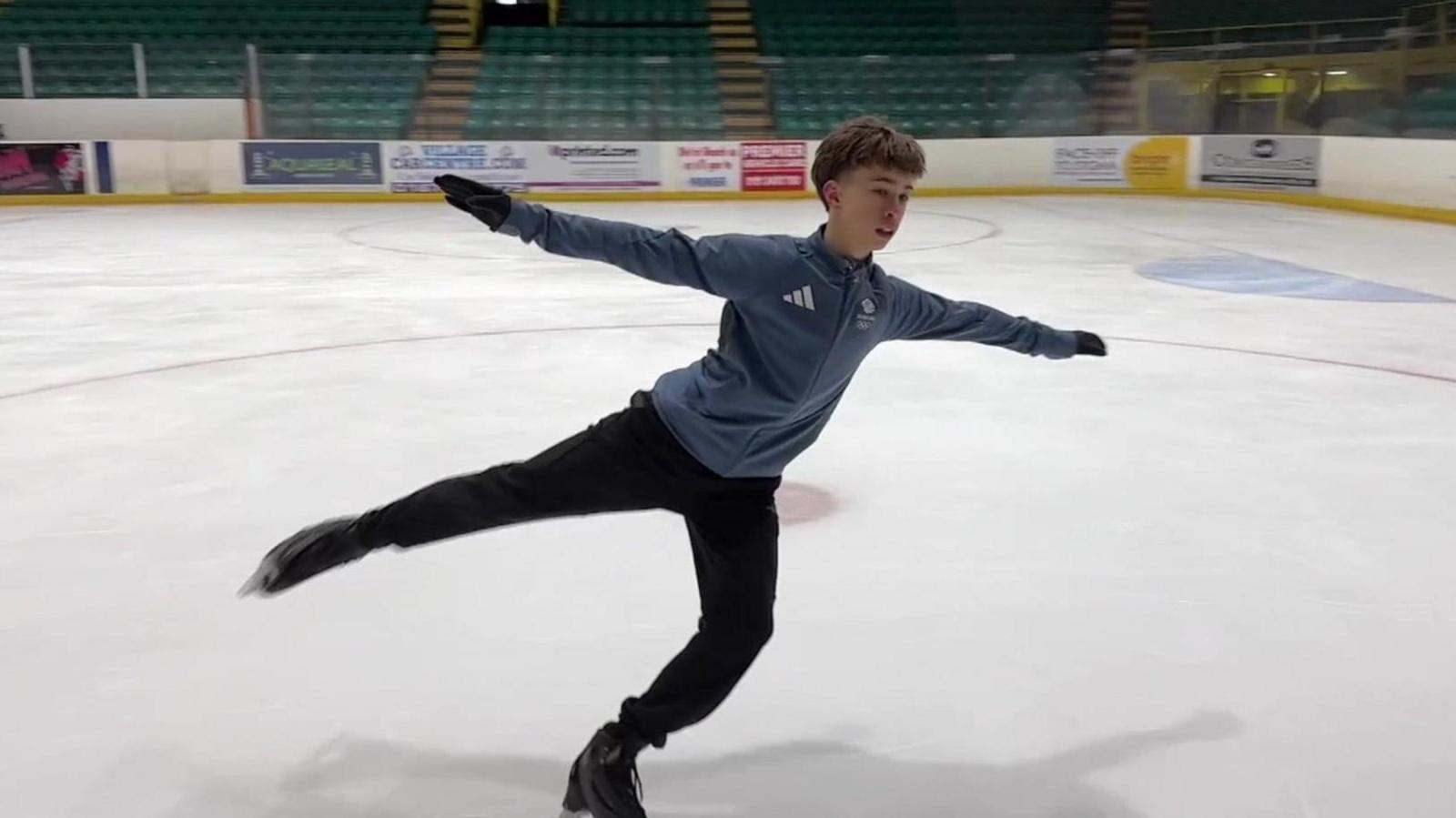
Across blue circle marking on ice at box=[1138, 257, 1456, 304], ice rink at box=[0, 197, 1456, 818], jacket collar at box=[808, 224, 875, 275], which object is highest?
jacket collar at box=[808, 224, 875, 275]

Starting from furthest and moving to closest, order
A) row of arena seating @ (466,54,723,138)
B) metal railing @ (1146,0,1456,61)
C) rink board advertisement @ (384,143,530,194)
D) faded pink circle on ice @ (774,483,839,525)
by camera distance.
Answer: row of arena seating @ (466,54,723,138)
rink board advertisement @ (384,143,530,194)
metal railing @ (1146,0,1456,61)
faded pink circle on ice @ (774,483,839,525)

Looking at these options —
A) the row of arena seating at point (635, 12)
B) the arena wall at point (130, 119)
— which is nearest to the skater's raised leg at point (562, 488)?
the arena wall at point (130, 119)

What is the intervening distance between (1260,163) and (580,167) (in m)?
7.94

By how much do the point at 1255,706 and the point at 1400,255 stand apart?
8352mm

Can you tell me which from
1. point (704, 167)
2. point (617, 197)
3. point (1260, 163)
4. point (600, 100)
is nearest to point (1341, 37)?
point (1260, 163)

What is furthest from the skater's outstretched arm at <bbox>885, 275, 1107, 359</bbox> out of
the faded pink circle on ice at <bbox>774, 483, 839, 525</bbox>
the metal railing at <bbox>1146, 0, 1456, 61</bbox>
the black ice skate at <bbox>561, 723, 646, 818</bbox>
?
the metal railing at <bbox>1146, 0, 1456, 61</bbox>

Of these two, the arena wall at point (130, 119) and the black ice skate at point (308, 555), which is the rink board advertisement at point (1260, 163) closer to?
the arena wall at point (130, 119)

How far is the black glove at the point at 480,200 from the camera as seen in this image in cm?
180

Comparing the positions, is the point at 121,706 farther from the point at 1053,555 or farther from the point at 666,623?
the point at 1053,555

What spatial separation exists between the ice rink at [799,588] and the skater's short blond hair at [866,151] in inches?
41.6

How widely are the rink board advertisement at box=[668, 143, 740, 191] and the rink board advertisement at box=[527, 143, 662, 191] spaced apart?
23.0 inches

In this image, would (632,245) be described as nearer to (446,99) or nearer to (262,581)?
(262,581)

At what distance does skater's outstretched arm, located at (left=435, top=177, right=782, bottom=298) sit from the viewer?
1.79 meters

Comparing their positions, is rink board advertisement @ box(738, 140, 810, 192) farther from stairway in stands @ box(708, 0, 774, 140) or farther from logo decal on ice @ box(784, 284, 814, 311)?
logo decal on ice @ box(784, 284, 814, 311)
